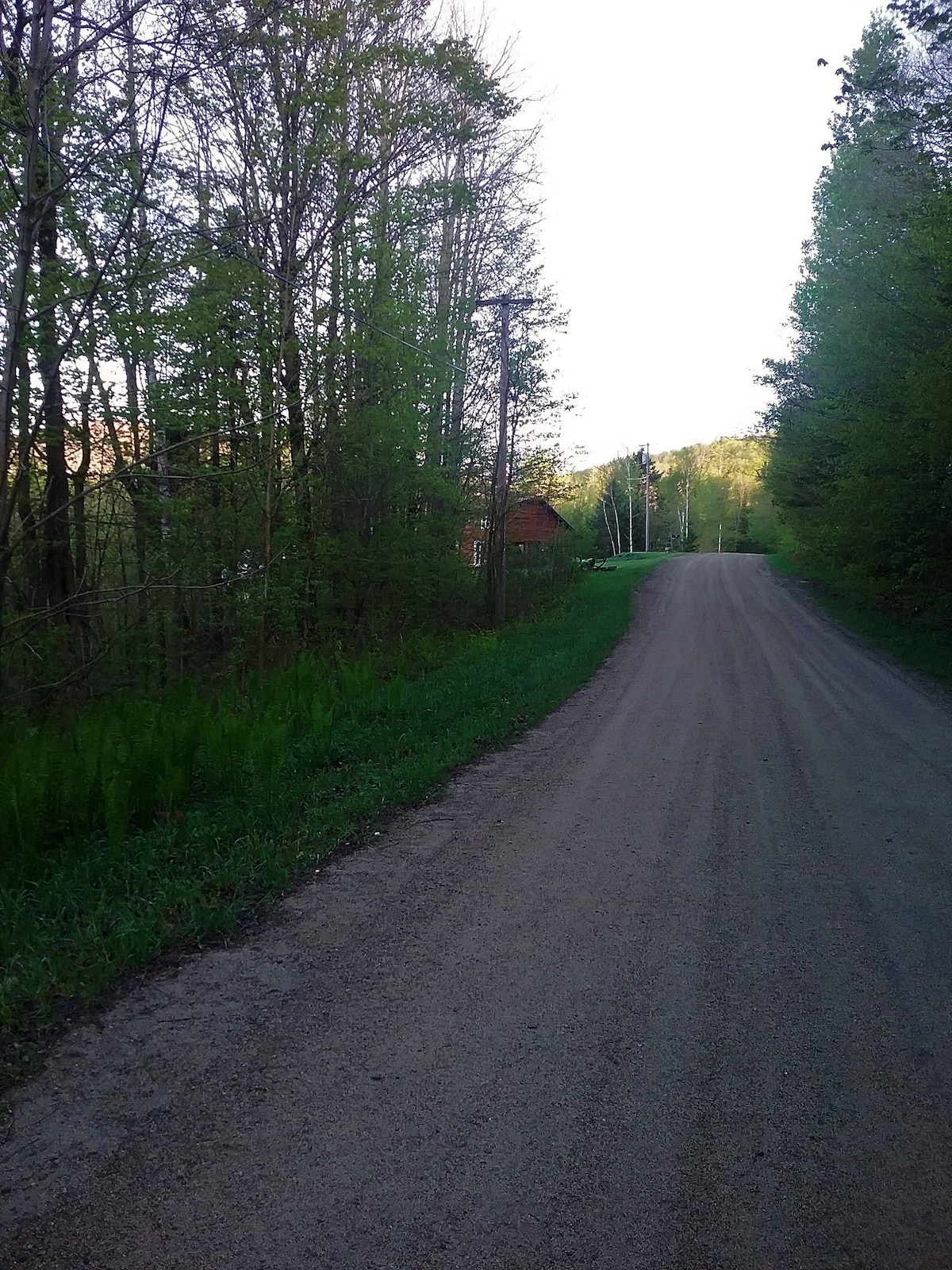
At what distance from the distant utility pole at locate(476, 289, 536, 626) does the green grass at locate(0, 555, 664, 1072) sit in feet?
29.6

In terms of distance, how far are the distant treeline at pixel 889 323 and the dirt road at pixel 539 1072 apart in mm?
10101

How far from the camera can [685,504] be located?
92.2 metres

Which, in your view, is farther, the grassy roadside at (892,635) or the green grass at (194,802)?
the grassy roadside at (892,635)

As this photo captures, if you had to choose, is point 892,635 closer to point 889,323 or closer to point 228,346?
point 889,323

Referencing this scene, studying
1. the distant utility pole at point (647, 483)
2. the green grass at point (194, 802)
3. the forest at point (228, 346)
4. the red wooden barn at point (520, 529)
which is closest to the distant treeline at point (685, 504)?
the distant utility pole at point (647, 483)

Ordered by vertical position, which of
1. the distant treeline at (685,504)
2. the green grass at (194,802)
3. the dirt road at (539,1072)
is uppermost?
the distant treeline at (685,504)

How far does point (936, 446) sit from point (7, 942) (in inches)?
536

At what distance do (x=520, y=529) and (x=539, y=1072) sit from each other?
3007cm

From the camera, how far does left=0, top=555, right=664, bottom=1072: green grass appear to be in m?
3.91

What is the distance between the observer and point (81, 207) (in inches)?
336

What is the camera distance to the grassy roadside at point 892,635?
1423 centimetres

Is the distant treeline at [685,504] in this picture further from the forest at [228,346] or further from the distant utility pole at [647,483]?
the forest at [228,346]

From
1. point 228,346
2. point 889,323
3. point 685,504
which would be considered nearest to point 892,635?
point 889,323

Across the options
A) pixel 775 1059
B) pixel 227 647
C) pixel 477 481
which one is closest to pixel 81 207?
pixel 227 647
